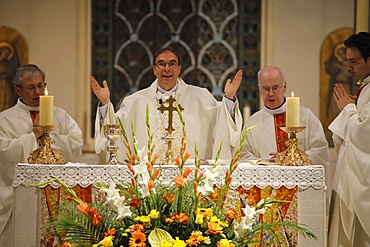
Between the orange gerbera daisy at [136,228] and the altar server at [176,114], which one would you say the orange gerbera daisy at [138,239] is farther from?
the altar server at [176,114]

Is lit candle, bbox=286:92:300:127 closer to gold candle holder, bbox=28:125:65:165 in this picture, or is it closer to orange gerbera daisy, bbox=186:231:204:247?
gold candle holder, bbox=28:125:65:165

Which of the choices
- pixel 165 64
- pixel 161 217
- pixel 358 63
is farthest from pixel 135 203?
pixel 358 63

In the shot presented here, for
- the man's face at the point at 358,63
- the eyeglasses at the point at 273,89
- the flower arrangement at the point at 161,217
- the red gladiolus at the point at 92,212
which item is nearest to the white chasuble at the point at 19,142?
the eyeglasses at the point at 273,89

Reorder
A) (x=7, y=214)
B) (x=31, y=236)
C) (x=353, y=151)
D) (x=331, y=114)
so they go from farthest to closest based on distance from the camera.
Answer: (x=331, y=114) → (x=7, y=214) → (x=353, y=151) → (x=31, y=236)

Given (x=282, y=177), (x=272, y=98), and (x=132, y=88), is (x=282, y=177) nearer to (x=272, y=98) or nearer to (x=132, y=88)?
(x=272, y=98)

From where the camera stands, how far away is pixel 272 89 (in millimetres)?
6242

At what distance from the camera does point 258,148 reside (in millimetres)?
6273

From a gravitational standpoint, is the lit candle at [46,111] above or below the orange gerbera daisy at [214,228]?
above

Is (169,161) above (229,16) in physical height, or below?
below

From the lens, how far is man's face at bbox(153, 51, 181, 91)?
5988mm

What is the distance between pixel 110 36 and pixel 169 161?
17.2 ft

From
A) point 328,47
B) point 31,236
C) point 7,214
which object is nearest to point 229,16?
point 328,47

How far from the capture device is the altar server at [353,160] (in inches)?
212

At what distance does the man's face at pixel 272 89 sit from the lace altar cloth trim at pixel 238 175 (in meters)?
1.39
